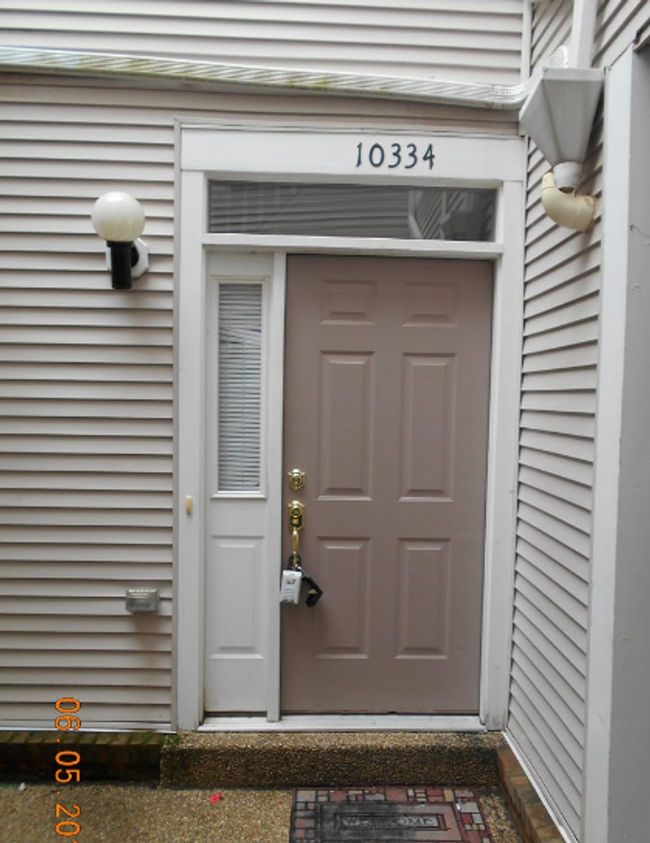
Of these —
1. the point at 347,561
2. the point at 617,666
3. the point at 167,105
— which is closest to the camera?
the point at 617,666

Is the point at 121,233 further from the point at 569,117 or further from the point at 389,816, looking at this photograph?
the point at 389,816

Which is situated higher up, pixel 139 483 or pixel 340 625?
pixel 139 483

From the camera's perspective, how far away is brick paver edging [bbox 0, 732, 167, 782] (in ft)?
8.23

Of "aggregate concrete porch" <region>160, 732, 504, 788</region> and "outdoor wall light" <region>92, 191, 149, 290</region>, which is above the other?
"outdoor wall light" <region>92, 191, 149, 290</region>

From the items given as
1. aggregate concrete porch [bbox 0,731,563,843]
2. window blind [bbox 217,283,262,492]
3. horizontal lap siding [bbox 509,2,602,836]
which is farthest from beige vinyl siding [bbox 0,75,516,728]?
horizontal lap siding [bbox 509,2,602,836]

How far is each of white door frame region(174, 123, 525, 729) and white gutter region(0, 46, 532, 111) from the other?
0.48 feet

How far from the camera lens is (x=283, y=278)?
102 inches

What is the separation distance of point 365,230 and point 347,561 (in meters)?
1.42

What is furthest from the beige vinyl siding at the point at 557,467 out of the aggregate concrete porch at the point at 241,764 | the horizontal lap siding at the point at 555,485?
the aggregate concrete porch at the point at 241,764

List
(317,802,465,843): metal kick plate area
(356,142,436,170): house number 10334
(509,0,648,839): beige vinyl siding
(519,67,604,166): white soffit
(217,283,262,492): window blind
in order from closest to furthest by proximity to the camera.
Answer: (519,67,604,166): white soffit, (509,0,648,839): beige vinyl siding, (317,802,465,843): metal kick plate area, (356,142,436,170): house number 10334, (217,283,262,492): window blind

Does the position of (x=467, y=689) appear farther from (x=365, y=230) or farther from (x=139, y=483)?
(x=365, y=230)

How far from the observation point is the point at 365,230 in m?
2.60

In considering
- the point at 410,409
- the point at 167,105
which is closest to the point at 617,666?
the point at 410,409
